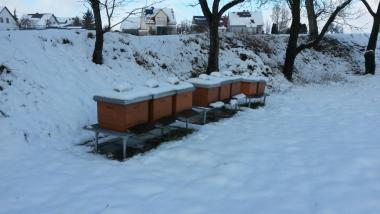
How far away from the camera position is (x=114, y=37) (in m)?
11.9

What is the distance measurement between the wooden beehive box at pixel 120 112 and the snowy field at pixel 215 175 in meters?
0.60

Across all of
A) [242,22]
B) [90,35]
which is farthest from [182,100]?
[242,22]

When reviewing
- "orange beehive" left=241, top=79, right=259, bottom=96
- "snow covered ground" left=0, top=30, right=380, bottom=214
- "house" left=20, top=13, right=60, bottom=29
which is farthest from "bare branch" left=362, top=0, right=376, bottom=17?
"house" left=20, top=13, right=60, bottom=29

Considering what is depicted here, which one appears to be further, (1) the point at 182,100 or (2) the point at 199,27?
(2) the point at 199,27

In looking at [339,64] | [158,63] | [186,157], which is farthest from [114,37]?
[339,64]

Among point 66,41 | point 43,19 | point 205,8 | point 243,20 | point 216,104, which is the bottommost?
point 216,104

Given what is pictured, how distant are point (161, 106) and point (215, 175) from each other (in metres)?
2.07

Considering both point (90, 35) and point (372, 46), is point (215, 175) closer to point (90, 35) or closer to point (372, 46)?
point (90, 35)

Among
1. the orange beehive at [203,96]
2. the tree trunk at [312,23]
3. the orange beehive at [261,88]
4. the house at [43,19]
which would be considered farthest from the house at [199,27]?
the house at [43,19]

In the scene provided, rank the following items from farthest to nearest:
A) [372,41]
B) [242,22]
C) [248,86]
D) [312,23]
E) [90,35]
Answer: [242,22], [312,23], [372,41], [90,35], [248,86]

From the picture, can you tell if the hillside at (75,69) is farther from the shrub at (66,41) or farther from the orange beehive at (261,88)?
the orange beehive at (261,88)

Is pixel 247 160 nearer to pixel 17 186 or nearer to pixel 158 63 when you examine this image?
pixel 17 186

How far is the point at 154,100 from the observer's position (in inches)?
260

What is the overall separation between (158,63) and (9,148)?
6.78 m
